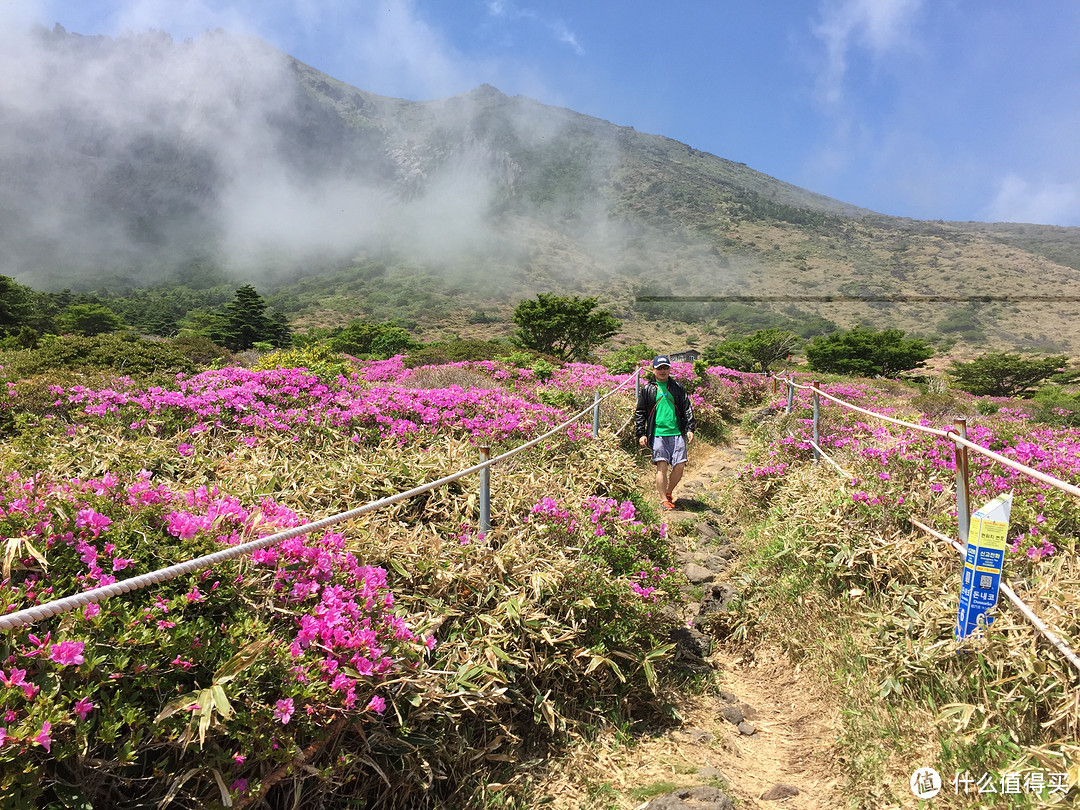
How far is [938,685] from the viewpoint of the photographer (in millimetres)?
2506

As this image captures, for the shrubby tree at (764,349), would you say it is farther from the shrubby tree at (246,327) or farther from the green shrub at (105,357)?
the shrubby tree at (246,327)

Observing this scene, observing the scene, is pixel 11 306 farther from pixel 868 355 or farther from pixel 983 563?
pixel 868 355

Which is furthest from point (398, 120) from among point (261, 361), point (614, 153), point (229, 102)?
point (261, 361)

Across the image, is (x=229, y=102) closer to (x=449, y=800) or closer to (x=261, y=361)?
(x=261, y=361)

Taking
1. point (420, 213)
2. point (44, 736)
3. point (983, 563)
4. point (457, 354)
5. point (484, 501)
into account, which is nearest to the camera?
point (44, 736)

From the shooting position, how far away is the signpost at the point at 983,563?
7.29 ft

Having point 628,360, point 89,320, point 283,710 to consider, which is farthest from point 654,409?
point 89,320

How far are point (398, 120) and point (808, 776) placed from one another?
201631 mm

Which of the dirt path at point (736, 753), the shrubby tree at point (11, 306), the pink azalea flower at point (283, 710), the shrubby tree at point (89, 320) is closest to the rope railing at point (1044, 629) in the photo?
the dirt path at point (736, 753)

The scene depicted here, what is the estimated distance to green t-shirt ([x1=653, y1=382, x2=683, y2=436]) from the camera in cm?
623

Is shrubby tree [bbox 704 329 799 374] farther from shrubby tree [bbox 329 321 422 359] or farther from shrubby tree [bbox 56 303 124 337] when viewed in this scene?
shrubby tree [bbox 56 303 124 337]

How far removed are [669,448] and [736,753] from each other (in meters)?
3.67

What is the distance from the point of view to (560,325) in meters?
21.8

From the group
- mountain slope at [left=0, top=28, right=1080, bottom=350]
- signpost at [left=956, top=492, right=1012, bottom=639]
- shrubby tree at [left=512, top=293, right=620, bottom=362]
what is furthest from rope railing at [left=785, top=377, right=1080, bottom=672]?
mountain slope at [left=0, top=28, right=1080, bottom=350]
